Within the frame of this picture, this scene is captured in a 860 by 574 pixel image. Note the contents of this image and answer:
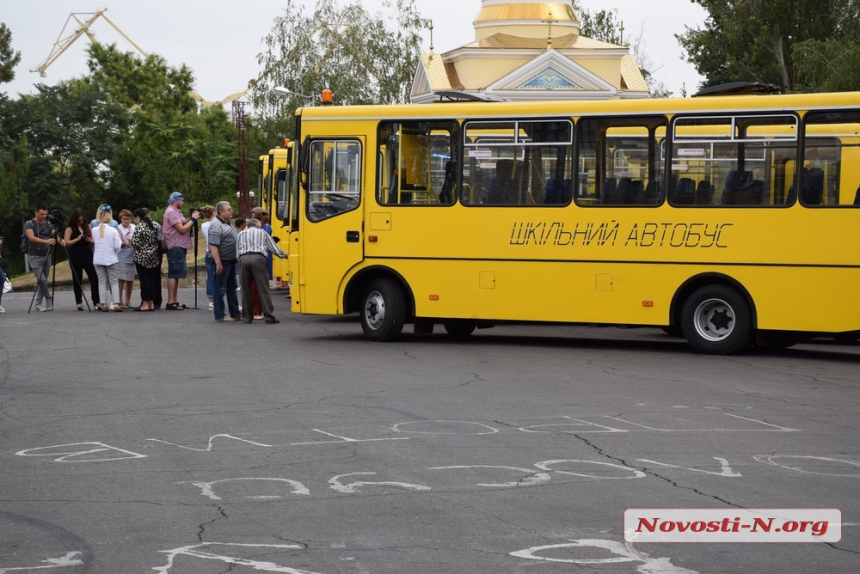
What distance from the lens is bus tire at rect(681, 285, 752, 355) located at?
52.7 feet

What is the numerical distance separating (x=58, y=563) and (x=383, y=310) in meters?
11.9

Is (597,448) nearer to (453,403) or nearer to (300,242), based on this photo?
(453,403)

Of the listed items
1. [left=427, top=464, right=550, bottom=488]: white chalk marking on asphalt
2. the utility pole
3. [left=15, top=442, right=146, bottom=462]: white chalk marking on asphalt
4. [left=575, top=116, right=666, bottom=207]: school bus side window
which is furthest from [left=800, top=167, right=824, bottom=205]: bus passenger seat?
the utility pole

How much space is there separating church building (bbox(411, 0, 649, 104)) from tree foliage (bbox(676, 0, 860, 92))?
234 inches

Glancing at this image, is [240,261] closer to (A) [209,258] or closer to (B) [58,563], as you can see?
(A) [209,258]

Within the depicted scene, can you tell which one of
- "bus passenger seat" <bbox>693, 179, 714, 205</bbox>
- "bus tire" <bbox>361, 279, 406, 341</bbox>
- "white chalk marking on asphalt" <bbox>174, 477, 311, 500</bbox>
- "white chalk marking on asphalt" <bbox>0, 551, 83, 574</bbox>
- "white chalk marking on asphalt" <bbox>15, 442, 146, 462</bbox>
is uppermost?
"bus passenger seat" <bbox>693, 179, 714, 205</bbox>

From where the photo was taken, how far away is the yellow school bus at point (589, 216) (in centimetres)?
1572

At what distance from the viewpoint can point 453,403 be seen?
1159 cm

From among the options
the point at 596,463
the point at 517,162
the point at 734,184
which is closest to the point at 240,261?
the point at 517,162

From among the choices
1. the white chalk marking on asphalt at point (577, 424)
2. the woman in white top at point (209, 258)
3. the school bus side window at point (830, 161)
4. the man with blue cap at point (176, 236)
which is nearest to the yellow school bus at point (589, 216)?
the school bus side window at point (830, 161)

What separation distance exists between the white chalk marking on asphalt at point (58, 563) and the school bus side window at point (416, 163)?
38.9 ft

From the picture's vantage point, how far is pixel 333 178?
18.3m

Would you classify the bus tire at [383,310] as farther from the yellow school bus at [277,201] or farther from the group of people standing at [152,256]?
the yellow school bus at [277,201]

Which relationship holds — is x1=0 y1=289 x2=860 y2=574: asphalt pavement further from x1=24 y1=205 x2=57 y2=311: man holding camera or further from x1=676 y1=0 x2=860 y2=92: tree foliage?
x1=676 y1=0 x2=860 y2=92: tree foliage
